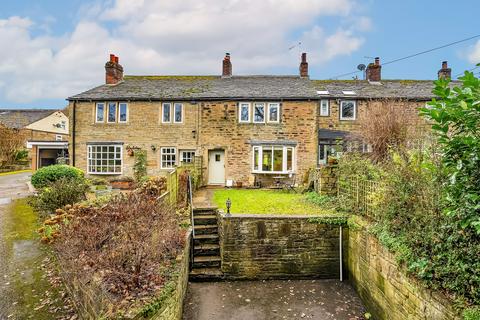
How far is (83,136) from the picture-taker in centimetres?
1831

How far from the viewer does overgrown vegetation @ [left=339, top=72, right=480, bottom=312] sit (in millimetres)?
3203

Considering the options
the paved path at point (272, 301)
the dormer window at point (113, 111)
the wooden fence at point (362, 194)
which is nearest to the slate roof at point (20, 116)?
the dormer window at point (113, 111)

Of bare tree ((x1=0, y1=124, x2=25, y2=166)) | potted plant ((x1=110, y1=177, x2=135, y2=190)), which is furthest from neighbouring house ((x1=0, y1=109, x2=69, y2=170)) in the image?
potted plant ((x1=110, y1=177, x2=135, y2=190))

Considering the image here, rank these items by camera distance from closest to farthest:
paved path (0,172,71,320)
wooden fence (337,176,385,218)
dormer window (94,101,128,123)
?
1. paved path (0,172,71,320)
2. wooden fence (337,176,385,218)
3. dormer window (94,101,128,123)

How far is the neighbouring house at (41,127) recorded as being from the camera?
2906cm

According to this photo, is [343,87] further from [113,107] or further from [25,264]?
[25,264]

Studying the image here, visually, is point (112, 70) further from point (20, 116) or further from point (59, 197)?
point (20, 116)

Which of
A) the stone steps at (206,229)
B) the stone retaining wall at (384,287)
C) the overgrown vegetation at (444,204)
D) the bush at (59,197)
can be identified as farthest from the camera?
the bush at (59,197)

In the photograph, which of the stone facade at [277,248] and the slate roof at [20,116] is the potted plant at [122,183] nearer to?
the stone facade at [277,248]

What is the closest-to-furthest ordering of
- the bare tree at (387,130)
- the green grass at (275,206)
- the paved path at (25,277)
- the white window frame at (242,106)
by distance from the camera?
the paved path at (25,277)
the green grass at (275,206)
the bare tree at (387,130)
the white window frame at (242,106)

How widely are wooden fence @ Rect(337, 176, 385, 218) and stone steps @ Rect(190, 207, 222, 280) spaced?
4178mm

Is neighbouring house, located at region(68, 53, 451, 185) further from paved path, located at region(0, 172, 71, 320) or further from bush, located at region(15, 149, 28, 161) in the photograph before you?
bush, located at region(15, 149, 28, 161)

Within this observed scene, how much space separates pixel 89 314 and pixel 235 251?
168 inches

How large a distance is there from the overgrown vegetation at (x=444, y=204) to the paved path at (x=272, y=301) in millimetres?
2004
